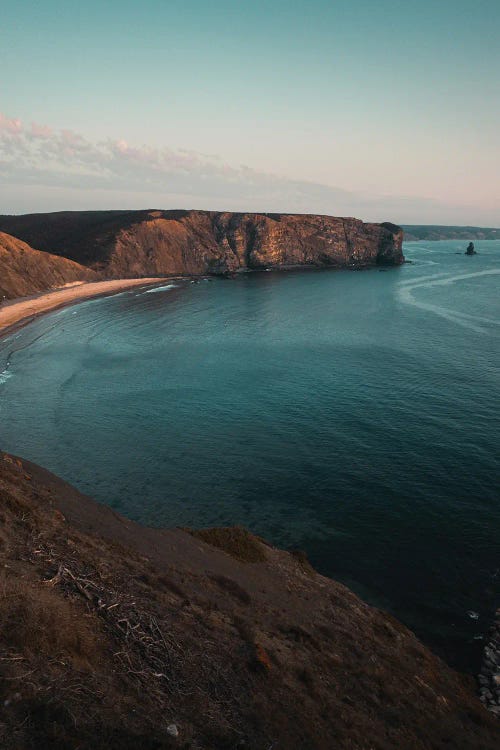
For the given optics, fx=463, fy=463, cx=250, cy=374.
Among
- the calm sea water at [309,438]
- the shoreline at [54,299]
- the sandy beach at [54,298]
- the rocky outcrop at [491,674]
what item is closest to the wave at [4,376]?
the calm sea water at [309,438]

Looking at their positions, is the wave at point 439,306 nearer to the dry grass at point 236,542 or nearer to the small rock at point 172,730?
the dry grass at point 236,542

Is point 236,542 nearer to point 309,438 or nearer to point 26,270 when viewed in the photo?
point 309,438

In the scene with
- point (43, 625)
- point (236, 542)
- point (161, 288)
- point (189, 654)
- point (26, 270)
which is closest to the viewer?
point (43, 625)

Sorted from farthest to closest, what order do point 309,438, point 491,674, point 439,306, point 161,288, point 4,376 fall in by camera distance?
1. point 161,288
2. point 439,306
3. point 4,376
4. point 309,438
5. point 491,674

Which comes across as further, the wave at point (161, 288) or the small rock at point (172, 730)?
the wave at point (161, 288)

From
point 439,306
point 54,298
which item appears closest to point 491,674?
point 439,306

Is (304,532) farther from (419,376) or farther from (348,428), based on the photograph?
(419,376)

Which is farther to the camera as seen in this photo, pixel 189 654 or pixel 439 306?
pixel 439 306
